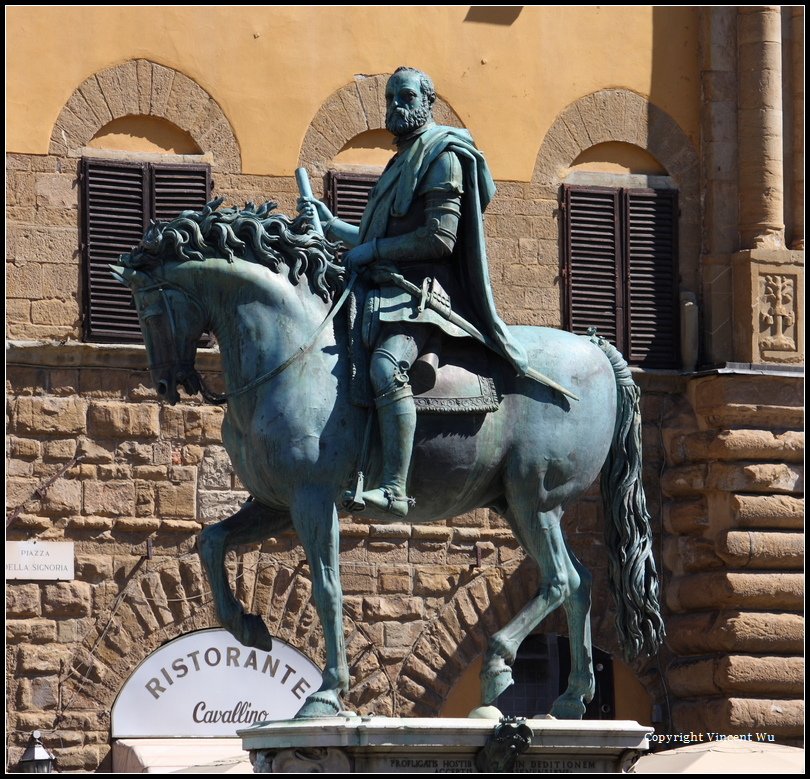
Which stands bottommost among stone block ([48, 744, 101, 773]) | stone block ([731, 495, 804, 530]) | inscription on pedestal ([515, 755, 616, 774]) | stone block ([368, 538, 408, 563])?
stone block ([48, 744, 101, 773])

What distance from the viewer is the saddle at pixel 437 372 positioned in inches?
471

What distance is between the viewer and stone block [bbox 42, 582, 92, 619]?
1952 centimetres

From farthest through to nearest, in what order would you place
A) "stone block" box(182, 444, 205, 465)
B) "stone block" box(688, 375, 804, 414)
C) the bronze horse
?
"stone block" box(688, 375, 804, 414), "stone block" box(182, 444, 205, 465), the bronze horse

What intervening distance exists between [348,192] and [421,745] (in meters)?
9.83

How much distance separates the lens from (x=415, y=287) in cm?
1212

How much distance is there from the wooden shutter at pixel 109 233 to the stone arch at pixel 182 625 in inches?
76.3

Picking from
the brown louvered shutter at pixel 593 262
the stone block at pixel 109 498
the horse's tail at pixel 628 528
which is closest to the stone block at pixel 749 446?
the brown louvered shutter at pixel 593 262

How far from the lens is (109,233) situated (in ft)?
65.8

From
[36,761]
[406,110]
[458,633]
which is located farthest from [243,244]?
[458,633]

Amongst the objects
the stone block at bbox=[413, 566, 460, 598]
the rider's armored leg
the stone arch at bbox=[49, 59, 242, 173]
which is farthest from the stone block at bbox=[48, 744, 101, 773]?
the rider's armored leg

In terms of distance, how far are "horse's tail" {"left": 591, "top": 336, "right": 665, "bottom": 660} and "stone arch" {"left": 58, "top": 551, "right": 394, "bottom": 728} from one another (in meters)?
7.16

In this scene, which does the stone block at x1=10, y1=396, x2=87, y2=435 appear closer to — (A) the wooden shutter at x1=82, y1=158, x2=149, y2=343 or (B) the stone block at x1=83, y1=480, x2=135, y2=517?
(B) the stone block at x1=83, y1=480, x2=135, y2=517

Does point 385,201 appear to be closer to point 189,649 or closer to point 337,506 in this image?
point 337,506

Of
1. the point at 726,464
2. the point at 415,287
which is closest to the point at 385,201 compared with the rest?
the point at 415,287
